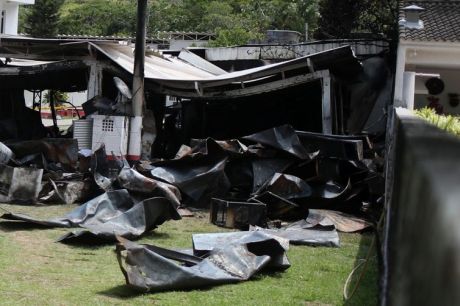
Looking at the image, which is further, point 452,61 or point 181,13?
point 181,13

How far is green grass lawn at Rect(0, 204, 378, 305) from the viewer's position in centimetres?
639

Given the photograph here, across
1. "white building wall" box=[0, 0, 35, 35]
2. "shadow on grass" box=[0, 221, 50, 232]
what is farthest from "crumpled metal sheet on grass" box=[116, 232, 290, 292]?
"white building wall" box=[0, 0, 35, 35]

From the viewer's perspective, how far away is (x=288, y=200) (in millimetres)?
11742

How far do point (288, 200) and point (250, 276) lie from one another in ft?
15.2

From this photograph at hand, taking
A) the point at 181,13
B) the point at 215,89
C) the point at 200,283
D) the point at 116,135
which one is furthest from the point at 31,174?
the point at 181,13

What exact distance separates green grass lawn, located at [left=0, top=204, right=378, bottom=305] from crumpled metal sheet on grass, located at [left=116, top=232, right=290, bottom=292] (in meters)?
0.10

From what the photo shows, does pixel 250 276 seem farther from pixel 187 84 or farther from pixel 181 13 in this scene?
pixel 181 13

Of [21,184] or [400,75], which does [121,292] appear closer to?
[21,184]

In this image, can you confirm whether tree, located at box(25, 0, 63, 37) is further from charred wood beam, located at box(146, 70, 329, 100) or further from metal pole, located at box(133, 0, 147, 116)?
metal pole, located at box(133, 0, 147, 116)

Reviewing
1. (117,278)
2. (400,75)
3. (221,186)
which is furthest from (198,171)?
(400,75)

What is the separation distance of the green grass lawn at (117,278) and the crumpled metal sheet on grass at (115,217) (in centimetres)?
16

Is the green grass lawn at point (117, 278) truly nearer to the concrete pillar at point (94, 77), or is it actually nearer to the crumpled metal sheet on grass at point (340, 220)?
the crumpled metal sheet on grass at point (340, 220)

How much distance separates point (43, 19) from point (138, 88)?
49.0m

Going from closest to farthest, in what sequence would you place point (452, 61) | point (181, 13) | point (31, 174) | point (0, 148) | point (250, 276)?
point (250, 276) < point (31, 174) < point (0, 148) < point (452, 61) < point (181, 13)
